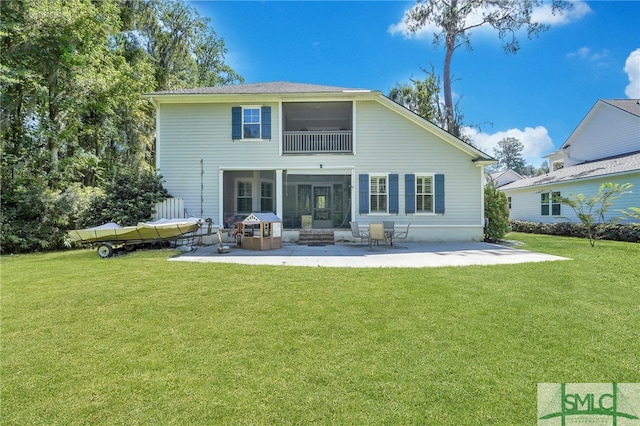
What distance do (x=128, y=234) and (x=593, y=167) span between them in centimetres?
2273

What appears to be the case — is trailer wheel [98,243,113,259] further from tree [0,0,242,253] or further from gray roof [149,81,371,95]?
gray roof [149,81,371,95]

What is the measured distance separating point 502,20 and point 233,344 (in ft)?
73.6

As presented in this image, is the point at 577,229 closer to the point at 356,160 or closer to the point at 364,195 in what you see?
A: the point at 364,195

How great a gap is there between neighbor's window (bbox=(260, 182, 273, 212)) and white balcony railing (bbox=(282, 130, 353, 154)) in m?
3.46

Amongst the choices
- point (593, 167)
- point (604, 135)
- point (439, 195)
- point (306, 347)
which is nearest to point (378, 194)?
point (439, 195)

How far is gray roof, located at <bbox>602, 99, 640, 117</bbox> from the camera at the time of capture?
17406 mm

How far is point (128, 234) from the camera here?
899cm

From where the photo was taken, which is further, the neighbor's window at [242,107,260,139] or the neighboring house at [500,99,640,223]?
the neighboring house at [500,99,640,223]

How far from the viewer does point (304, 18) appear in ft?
46.1

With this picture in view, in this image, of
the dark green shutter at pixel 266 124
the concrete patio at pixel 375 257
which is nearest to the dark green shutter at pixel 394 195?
the concrete patio at pixel 375 257

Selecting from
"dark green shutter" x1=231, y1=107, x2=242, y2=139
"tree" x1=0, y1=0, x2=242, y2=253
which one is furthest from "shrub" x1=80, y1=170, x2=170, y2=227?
"dark green shutter" x1=231, y1=107, x2=242, y2=139

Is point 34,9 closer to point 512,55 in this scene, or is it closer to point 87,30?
point 87,30

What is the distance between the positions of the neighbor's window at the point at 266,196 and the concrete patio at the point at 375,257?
6094 millimetres

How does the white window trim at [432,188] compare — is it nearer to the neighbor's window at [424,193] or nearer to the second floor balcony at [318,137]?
the neighbor's window at [424,193]
